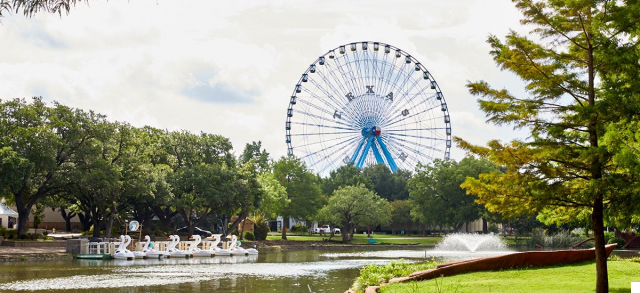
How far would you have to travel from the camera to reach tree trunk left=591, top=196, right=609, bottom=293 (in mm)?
12852

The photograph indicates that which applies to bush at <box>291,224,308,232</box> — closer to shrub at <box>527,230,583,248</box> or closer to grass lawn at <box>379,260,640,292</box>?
shrub at <box>527,230,583,248</box>

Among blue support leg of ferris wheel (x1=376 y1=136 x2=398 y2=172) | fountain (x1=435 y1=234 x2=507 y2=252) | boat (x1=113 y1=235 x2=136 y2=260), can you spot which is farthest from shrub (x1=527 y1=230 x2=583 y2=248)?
boat (x1=113 y1=235 x2=136 y2=260)

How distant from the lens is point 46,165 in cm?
3953

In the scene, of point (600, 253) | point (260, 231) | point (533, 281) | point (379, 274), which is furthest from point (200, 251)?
point (600, 253)

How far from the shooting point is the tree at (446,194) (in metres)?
71.4

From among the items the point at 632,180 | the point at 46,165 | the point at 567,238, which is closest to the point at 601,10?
the point at 632,180

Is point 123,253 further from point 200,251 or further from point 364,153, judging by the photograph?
point 364,153

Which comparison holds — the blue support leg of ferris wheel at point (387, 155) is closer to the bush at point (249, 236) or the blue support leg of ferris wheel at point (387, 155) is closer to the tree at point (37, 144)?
the bush at point (249, 236)

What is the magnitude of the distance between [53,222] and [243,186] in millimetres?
32560

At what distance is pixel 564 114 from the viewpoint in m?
14.6

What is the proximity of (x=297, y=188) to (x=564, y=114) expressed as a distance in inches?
2290

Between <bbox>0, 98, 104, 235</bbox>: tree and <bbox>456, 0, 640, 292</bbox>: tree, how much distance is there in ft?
104

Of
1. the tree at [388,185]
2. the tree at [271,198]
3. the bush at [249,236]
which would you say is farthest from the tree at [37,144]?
the tree at [388,185]

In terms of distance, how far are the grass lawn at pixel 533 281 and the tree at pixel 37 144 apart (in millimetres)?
30083
